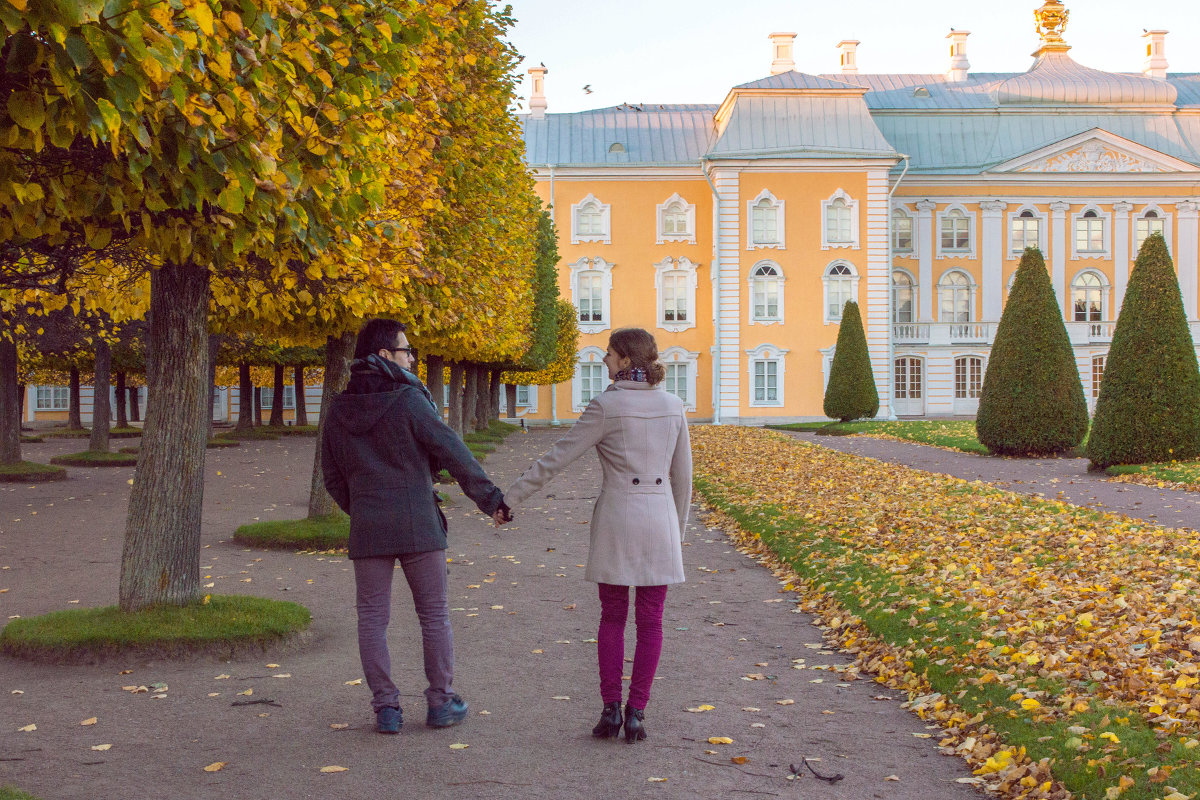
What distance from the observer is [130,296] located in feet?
28.2

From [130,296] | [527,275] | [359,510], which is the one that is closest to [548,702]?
[359,510]

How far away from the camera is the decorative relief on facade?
47469 millimetres

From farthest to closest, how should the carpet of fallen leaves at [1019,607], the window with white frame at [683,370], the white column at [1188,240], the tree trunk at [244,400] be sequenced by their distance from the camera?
the white column at [1188,240]
the window with white frame at [683,370]
the tree trunk at [244,400]
the carpet of fallen leaves at [1019,607]

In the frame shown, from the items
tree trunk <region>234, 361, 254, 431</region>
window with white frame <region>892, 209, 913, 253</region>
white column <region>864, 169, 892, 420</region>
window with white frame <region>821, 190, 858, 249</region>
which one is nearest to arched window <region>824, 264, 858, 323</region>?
white column <region>864, 169, 892, 420</region>

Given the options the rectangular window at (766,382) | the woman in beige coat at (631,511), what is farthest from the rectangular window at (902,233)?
the woman in beige coat at (631,511)

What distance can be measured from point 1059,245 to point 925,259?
5.40 meters

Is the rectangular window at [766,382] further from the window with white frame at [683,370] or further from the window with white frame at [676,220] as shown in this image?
the window with white frame at [676,220]

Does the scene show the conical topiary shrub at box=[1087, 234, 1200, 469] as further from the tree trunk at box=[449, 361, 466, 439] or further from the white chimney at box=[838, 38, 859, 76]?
the white chimney at box=[838, 38, 859, 76]

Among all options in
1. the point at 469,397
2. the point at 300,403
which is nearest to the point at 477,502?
the point at 469,397

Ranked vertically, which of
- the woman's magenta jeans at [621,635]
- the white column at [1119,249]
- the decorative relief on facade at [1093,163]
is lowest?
the woman's magenta jeans at [621,635]

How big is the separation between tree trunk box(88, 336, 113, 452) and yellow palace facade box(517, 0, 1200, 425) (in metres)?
26.6

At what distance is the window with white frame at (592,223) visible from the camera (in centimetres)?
4756

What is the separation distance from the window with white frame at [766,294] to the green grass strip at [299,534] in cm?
3548

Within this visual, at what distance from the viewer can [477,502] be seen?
16.2 feet
